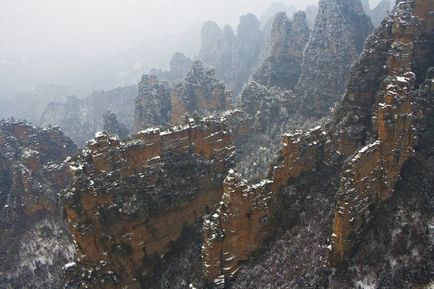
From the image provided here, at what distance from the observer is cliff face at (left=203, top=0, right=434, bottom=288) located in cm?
7094

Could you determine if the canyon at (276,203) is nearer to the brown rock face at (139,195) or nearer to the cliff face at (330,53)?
the brown rock face at (139,195)

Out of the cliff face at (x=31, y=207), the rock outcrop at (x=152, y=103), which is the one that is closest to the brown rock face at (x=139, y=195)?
the cliff face at (x=31, y=207)

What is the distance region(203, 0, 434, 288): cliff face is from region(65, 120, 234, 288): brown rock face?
1721 cm

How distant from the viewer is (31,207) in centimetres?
12988

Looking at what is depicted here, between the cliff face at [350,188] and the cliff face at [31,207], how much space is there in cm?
5209

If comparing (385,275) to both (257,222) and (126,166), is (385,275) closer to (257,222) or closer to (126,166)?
(257,222)

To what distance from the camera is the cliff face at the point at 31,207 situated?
116 metres

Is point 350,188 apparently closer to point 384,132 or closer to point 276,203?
point 384,132

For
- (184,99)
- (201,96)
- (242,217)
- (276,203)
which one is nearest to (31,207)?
(184,99)

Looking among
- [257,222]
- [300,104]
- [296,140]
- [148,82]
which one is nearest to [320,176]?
[296,140]

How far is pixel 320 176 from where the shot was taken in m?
89.9

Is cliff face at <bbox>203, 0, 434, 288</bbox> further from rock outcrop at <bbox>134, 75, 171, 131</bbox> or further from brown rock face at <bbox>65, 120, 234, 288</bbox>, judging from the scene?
rock outcrop at <bbox>134, 75, 171, 131</bbox>

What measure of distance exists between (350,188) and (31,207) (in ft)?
309

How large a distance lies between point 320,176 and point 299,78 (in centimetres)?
10253
